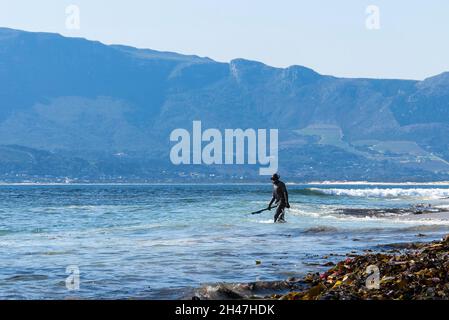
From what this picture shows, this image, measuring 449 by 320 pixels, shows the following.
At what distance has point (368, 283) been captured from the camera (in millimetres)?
15305

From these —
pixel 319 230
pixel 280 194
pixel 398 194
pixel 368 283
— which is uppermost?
pixel 280 194

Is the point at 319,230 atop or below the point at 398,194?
atop

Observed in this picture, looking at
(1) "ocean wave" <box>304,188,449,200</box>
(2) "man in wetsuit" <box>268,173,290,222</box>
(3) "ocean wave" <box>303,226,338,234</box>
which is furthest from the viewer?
(1) "ocean wave" <box>304,188,449,200</box>

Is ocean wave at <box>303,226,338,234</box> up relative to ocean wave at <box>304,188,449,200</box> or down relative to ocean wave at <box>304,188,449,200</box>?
up

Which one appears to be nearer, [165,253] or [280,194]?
[165,253]

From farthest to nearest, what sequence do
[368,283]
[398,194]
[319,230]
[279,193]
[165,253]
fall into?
[398,194], [279,193], [319,230], [165,253], [368,283]

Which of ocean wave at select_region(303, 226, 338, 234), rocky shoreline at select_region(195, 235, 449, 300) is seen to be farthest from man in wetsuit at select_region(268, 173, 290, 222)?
rocky shoreline at select_region(195, 235, 449, 300)

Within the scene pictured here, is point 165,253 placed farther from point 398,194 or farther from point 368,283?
Result: point 398,194

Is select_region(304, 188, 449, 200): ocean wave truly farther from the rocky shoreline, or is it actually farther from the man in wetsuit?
the rocky shoreline

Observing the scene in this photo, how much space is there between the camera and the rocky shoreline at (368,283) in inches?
542

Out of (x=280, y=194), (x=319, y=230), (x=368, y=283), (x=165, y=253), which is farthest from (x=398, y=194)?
(x=368, y=283)

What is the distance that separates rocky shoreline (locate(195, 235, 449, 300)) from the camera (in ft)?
45.1

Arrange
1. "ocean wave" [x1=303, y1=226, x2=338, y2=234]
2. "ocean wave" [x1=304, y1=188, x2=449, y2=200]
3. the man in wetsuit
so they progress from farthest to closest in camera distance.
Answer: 1. "ocean wave" [x1=304, y1=188, x2=449, y2=200]
2. the man in wetsuit
3. "ocean wave" [x1=303, y1=226, x2=338, y2=234]

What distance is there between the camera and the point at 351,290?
14609 mm
